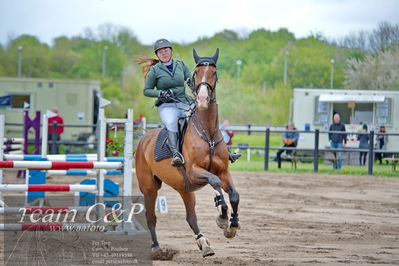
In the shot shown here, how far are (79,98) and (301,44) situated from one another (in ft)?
60.3

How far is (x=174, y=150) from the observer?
8906 millimetres

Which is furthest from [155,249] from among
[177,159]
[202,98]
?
[202,98]

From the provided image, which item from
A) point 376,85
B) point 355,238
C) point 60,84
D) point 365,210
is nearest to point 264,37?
point 376,85

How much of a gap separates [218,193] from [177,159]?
81cm

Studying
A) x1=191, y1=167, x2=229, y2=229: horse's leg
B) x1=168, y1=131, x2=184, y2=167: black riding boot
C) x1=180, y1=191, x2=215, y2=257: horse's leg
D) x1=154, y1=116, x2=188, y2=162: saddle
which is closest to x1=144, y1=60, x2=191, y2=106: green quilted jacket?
x1=154, y1=116, x2=188, y2=162: saddle

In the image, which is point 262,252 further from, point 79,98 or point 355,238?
point 79,98

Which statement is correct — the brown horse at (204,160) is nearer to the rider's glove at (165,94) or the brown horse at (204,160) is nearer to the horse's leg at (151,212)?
the horse's leg at (151,212)

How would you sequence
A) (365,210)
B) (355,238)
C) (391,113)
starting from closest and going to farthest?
Result: (355,238) < (365,210) < (391,113)

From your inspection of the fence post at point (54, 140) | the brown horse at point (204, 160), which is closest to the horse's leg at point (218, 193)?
the brown horse at point (204, 160)

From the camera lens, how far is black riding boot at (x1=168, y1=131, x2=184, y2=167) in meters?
8.80

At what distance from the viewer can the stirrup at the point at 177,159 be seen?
8.80m

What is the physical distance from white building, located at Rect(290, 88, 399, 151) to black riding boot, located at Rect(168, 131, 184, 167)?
20.3m

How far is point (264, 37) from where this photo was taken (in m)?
52.3

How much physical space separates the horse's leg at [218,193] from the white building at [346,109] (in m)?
20.9
